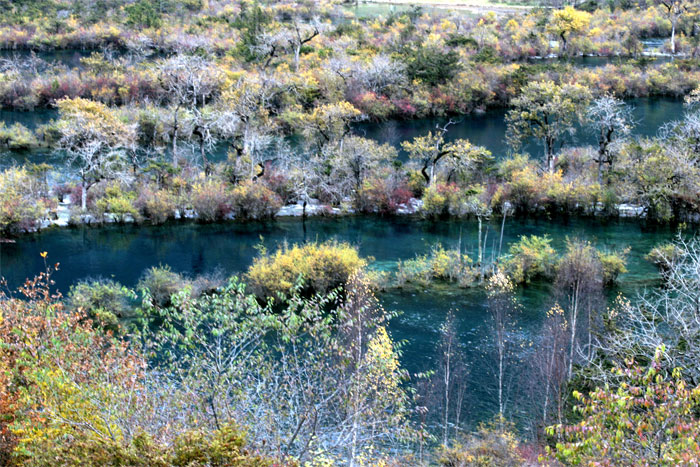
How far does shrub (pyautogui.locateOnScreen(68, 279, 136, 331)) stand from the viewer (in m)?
34.3

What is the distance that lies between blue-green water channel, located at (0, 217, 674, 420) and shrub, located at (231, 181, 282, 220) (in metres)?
1.02

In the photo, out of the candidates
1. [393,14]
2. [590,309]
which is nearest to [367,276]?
[590,309]

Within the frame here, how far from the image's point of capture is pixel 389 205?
169ft

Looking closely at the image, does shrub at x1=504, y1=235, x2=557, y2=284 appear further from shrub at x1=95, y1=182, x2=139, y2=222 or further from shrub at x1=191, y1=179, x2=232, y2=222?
shrub at x1=95, y1=182, x2=139, y2=222

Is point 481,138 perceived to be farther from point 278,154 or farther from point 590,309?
point 590,309

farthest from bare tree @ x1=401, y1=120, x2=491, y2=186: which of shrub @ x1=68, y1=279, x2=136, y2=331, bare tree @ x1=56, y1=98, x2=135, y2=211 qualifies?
shrub @ x1=68, y1=279, x2=136, y2=331

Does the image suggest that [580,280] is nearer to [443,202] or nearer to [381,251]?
[381,251]

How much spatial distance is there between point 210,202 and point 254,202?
281 cm

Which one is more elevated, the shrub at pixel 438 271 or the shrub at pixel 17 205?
the shrub at pixel 17 205

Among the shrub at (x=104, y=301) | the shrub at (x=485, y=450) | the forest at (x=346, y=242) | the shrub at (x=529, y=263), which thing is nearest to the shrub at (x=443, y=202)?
the forest at (x=346, y=242)

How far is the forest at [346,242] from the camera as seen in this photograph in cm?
1789

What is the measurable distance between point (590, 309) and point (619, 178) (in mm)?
22960

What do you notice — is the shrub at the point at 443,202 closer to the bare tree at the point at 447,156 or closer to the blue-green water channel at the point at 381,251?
the blue-green water channel at the point at 381,251

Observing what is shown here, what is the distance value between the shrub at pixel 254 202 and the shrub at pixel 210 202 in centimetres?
58
